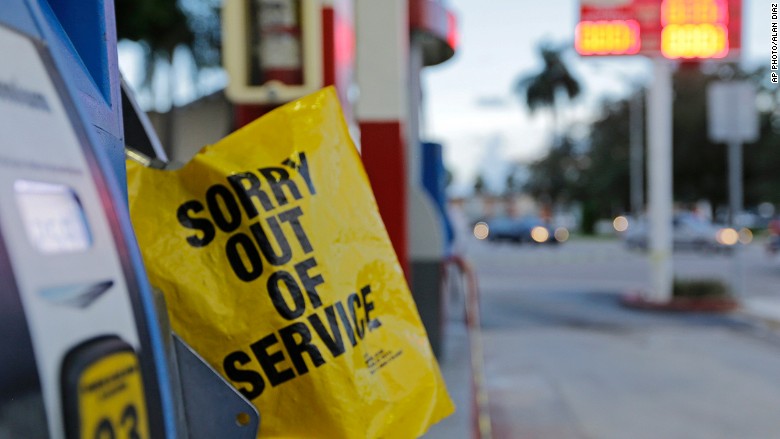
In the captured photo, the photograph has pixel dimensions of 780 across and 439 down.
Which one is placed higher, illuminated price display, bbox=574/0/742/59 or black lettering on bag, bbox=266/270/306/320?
illuminated price display, bbox=574/0/742/59

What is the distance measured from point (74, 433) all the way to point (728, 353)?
31.4 feet

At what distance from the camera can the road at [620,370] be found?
645 cm

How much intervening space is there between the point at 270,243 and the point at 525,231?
3925cm

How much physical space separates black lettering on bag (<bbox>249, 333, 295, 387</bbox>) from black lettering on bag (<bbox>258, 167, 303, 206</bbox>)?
0.85 feet

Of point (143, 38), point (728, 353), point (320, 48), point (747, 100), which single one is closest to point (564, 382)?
point (728, 353)

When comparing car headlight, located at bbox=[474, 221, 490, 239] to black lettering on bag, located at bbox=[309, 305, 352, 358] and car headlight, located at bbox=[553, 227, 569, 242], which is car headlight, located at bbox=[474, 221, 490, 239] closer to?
car headlight, located at bbox=[553, 227, 569, 242]

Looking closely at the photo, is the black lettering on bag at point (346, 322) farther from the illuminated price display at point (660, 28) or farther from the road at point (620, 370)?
the illuminated price display at point (660, 28)

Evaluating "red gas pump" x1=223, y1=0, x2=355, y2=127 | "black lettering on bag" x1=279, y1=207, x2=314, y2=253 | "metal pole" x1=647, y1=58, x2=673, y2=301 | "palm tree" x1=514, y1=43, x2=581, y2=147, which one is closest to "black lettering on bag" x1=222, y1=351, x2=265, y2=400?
"black lettering on bag" x1=279, y1=207, x2=314, y2=253

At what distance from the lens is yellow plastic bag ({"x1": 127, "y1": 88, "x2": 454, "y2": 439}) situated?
165 centimetres

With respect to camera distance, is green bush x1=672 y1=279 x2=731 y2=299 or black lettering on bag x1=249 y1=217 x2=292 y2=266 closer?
black lettering on bag x1=249 y1=217 x2=292 y2=266

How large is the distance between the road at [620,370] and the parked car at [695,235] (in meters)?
14.8

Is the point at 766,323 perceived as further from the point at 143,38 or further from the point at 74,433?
the point at 143,38

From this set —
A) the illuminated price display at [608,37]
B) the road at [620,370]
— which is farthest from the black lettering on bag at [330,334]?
the illuminated price display at [608,37]

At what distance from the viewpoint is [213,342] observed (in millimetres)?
1685
